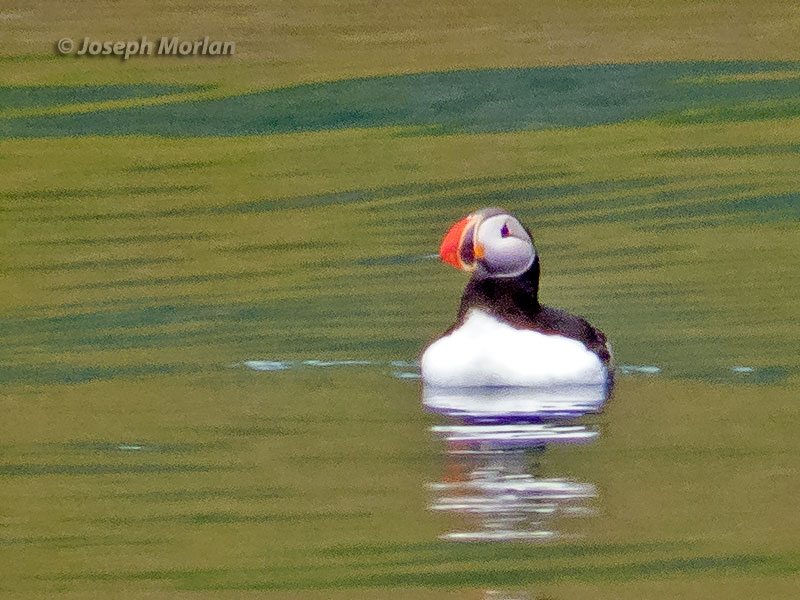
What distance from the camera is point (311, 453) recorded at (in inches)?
366

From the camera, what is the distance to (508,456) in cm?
912

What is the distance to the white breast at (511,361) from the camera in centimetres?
1029

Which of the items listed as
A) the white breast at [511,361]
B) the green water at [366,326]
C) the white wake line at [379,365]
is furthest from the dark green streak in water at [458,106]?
the white breast at [511,361]

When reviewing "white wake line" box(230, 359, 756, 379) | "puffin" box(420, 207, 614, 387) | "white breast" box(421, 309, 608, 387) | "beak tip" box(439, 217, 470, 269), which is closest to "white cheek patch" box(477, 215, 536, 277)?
"puffin" box(420, 207, 614, 387)

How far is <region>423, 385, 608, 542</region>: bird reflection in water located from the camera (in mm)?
8289

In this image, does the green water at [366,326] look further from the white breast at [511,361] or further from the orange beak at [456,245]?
the orange beak at [456,245]

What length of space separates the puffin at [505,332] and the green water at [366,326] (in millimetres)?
262

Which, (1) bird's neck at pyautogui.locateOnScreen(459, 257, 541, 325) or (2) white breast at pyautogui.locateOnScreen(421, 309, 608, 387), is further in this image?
(1) bird's neck at pyautogui.locateOnScreen(459, 257, 541, 325)

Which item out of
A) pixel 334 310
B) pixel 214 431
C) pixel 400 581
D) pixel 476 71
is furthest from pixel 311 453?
pixel 476 71

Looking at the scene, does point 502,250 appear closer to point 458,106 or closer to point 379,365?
point 379,365

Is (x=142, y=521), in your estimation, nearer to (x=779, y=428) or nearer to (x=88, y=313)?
(x=779, y=428)

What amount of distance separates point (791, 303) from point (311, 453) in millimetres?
3927

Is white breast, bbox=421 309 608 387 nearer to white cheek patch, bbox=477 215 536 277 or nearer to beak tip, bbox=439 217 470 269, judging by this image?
white cheek patch, bbox=477 215 536 277

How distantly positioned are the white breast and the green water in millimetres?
242
